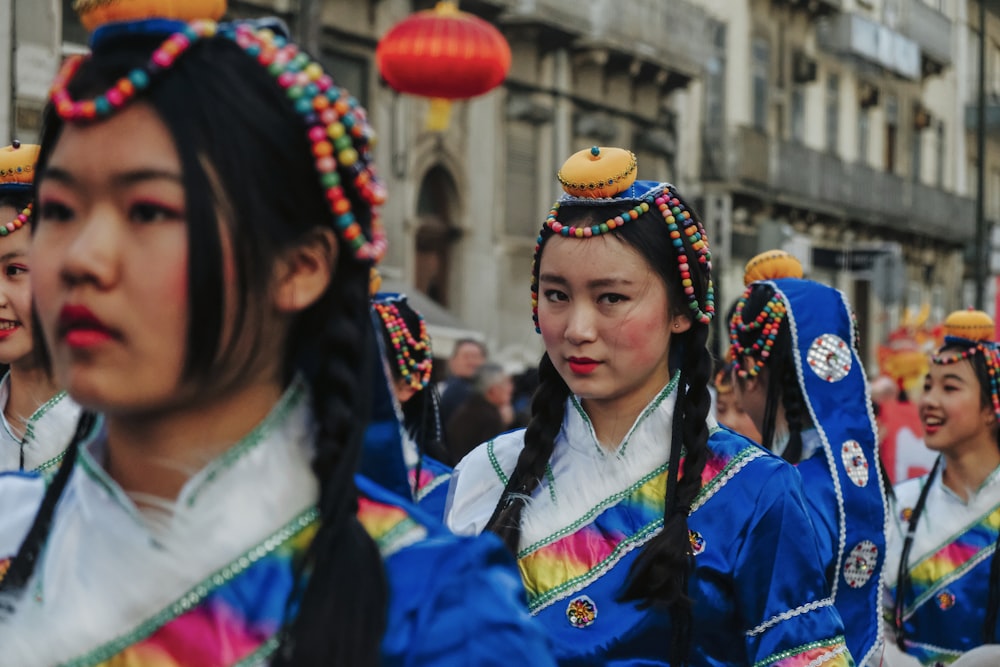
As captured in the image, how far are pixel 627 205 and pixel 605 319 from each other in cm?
32

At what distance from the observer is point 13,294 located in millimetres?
3885

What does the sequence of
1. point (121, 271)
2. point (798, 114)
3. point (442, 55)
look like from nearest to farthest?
point (121, 271)
point (442, 55)
point (798, 114)

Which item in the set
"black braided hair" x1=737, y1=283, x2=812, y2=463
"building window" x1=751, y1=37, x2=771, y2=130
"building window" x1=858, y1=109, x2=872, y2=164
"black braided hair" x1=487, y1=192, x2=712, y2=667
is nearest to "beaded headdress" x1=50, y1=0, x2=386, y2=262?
"black braided hair" x1=487, y1=192, x2=712, y2=667

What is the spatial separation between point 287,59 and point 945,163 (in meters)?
38.8

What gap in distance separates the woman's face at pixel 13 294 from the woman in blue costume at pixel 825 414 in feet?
8.23

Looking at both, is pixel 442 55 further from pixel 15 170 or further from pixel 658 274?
pixel 658 274

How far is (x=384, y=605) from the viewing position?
1.88m

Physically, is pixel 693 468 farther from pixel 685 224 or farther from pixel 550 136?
pixel 550 136

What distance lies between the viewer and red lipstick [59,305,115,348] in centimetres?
176

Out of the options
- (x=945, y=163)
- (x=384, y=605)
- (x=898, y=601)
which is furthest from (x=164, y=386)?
(x=945, y=163)

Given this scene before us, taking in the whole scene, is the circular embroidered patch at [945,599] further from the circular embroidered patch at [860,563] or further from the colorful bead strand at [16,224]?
the colorful bead strand at [16,224]

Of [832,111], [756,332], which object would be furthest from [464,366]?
[832,111]

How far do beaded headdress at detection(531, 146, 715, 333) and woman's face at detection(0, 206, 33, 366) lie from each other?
123cm

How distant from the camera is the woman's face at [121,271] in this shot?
175 centimetres
